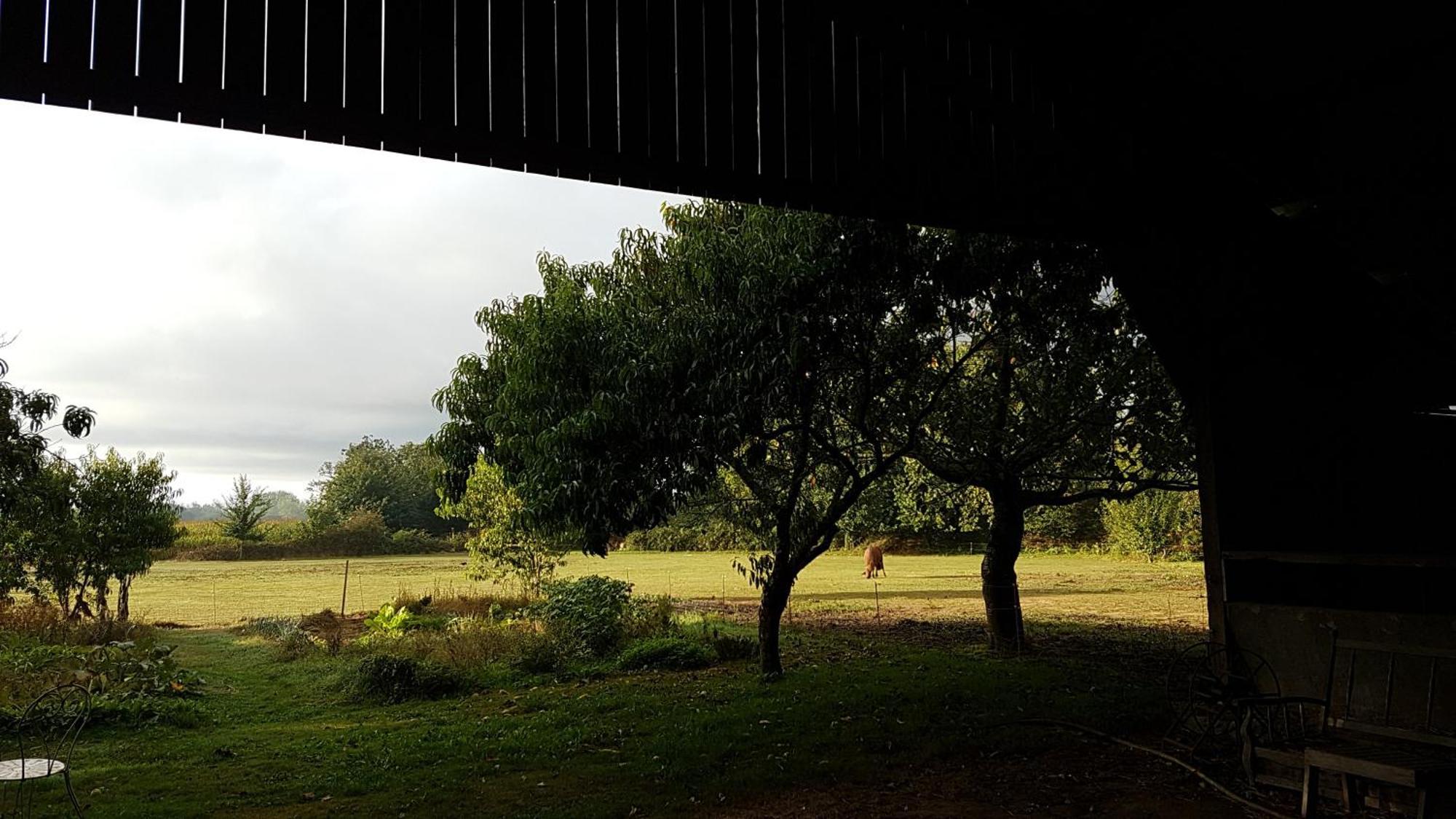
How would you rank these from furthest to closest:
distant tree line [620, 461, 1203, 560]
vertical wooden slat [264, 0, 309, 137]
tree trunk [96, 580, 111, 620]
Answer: distant tree line [620, 461, 1203, 560] → tree trunk [96, 580, 111, 620] → vertical wooden slat [264, 0, 309, 137]

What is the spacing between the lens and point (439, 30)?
13.0 feet

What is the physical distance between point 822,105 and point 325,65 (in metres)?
2.41

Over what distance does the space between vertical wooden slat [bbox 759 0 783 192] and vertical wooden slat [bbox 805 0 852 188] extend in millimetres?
178

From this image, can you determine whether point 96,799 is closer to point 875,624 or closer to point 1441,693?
point 1441,693

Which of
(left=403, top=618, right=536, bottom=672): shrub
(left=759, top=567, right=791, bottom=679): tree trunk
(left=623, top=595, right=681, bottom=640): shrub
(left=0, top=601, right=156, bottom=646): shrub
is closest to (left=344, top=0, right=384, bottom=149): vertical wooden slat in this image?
(left=759, top=567, right=791, bottom=679): tree trunk

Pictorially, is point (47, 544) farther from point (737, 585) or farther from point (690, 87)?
point (737, 585)

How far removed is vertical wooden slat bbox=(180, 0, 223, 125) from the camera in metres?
3.55

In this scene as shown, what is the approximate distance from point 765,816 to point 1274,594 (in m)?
4.61

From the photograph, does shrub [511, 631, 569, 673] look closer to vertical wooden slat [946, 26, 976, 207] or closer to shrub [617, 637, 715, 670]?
shrub [617, 637, 715, 670]

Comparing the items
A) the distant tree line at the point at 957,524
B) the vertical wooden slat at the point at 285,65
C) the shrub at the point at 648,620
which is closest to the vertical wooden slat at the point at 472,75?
the vertical wooden slat at the point at 285,65

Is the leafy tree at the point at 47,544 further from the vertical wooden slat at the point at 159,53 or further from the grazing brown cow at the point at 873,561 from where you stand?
the grazing brown cow at the point at 873,561

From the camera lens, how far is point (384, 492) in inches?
1542

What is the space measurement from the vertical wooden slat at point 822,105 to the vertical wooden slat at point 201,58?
2.71 m

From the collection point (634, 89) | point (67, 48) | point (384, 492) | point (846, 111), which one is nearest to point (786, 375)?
point (846, 111)
